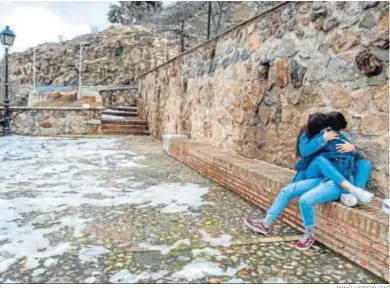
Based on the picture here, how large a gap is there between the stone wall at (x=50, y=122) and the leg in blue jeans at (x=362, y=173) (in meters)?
7.97

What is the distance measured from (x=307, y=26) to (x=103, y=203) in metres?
2.12

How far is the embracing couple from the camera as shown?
1.99 meters

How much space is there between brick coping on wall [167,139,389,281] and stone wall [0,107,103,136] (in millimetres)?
6074

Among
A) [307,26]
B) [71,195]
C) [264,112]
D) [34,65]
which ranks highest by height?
[34,65]

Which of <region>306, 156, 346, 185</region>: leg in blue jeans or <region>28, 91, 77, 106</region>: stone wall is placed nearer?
<region>306, 156, 346, 185</region>: leg in blue jeans

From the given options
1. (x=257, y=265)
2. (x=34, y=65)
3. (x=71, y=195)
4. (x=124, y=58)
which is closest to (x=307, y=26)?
(x=257, y=265)

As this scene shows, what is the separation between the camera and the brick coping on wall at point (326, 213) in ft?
5.64

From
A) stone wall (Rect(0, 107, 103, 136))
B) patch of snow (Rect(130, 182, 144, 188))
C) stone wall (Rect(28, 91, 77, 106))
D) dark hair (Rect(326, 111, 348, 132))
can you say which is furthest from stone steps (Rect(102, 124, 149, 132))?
dark hair (Rect(326, 111, 348, 132))

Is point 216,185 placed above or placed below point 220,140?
below

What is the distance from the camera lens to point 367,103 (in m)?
2.26

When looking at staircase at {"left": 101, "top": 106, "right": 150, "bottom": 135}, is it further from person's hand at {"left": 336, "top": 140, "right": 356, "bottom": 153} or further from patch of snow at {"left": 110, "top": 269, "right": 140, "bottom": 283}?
patch of snow at {"left": 110, "top": 269, "right": 140, "bottom": 283}

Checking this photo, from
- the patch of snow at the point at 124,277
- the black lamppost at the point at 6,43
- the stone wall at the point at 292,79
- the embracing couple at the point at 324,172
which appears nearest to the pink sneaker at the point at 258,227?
the embracing couple at the point at 324,172

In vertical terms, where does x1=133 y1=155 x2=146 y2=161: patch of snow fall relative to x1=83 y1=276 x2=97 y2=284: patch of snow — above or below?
above

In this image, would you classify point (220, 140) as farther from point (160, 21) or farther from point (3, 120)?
point (160, 21)
